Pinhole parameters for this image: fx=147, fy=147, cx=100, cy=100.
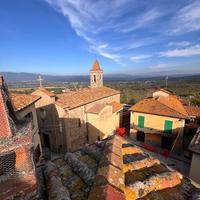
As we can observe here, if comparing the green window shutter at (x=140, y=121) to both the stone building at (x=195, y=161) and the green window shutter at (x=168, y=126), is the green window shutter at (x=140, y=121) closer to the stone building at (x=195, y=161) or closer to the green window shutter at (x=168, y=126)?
the green window shutter at (x=168, y=126)

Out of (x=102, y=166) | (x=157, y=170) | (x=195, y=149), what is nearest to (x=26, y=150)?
(x=102, y=166)

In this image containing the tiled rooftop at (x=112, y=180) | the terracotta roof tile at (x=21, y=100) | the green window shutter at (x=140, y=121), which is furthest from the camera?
the green window shutter at (x=140, y=121)

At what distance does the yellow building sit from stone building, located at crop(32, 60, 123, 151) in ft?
14.8

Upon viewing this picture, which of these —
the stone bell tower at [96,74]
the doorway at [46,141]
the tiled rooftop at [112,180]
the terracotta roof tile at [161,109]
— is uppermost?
the stone bell tower at [96,74]

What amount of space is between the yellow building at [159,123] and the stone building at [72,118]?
452 cm

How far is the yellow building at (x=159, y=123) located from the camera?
1808 cm

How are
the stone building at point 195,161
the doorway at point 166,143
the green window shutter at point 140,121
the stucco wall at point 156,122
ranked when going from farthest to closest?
the green window shutter at point 140,121 < the doorway at point 166,143 < the stucco wall at point 156,122 < the stone building at point 195,161

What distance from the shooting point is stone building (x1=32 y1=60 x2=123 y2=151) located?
62.2 ft

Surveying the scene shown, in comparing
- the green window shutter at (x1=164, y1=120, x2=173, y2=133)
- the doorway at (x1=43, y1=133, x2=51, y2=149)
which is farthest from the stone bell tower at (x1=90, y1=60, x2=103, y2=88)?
the green window shutter at (x1=164, y1=120, x2=173, y2=133)

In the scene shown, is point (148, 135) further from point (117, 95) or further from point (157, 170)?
point (157, 170)

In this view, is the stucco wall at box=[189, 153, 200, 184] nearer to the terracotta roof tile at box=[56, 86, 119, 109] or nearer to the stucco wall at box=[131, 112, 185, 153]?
the stucco wall at box=[131, 112, 185, 153]

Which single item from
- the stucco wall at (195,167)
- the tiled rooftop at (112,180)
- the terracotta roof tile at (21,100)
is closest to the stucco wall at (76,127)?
the terracotta roof tile at (21,100)

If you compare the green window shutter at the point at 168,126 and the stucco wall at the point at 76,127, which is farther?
the stucco wall at the point at 76,127

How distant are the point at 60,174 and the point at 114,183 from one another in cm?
188
